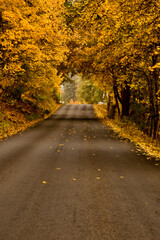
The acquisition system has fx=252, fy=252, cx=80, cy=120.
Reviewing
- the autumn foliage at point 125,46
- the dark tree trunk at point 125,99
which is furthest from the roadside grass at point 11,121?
the dark tree trunk at point 125,99

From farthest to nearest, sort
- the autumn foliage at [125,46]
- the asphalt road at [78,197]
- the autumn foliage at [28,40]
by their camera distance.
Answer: the autumn foliage at [28,40] < the autumn foliage at [125,46] < the asphalt road at [78,197]

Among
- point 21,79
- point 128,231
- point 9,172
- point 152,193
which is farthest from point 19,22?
point 128,231

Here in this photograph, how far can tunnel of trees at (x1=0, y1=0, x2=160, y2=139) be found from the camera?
10.3 meters

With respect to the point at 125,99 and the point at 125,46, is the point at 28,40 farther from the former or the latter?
the point at 125,99

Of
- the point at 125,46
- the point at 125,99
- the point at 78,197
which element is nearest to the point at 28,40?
the point at 125,46

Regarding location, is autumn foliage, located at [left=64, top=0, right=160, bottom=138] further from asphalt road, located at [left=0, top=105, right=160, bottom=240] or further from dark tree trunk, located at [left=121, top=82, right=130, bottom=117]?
asphalt road, located at [left=0, top=105, right=160, bottom=240]

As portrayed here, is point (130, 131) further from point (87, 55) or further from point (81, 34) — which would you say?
point (81, 34)

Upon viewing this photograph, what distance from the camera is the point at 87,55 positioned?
76.5 feet

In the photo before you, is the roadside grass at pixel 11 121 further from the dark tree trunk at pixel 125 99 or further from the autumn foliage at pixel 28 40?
the dark tree trunk at pixel 125 99

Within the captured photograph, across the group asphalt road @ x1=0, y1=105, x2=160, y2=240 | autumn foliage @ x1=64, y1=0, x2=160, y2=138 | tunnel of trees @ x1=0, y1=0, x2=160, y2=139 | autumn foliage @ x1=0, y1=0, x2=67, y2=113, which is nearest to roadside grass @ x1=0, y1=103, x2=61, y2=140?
tunnel of trees @ x1=0, y1=0, x2=160, y2=139

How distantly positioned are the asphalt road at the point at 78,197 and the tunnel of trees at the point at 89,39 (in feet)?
15.8

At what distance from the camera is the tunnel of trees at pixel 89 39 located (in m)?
10.3

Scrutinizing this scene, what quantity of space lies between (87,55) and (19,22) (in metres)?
10.1

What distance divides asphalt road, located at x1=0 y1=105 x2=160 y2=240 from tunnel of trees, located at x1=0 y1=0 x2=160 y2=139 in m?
4.83
